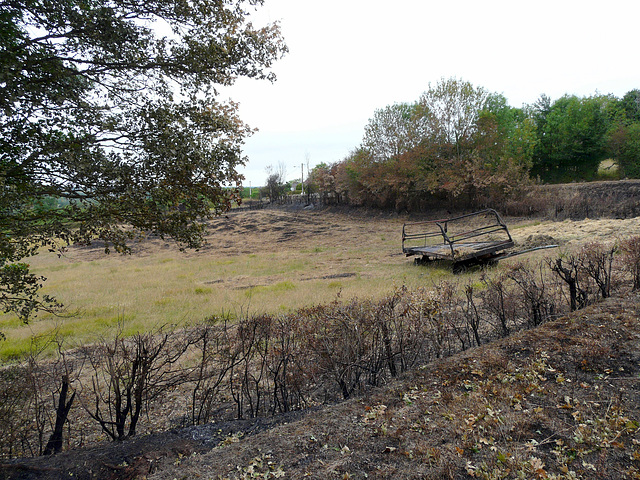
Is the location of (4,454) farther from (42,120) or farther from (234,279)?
(234,279)

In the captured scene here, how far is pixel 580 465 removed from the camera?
8.42ft

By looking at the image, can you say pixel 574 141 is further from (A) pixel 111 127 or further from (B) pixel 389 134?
(A) pixel 111 127

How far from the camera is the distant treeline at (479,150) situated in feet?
107

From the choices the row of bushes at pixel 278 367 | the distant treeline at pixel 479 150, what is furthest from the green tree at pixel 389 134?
the row of bushes at pixel 278 367

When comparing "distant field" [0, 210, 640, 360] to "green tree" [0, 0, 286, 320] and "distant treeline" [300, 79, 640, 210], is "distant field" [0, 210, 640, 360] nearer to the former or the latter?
"green tree" [0, 0, 286, 320]

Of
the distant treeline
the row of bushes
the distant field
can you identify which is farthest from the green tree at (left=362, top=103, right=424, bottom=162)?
the row of bushes

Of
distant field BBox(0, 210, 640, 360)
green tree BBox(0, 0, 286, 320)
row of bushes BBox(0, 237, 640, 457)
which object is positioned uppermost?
green tree BBox(0, 0, 286, 320)

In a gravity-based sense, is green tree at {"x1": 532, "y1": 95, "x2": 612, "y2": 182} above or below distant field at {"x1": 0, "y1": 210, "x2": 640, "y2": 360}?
above

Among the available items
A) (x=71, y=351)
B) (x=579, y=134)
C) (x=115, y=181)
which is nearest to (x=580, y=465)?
(x=115, y=181)

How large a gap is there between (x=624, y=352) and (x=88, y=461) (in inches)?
231

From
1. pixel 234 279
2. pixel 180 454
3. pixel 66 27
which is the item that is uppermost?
pixel 66 27

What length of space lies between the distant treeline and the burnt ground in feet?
96.9

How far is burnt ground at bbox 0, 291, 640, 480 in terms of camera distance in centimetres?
269

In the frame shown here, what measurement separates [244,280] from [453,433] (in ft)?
48.1
